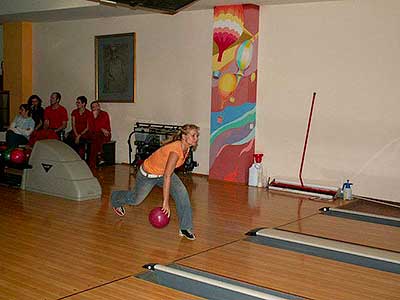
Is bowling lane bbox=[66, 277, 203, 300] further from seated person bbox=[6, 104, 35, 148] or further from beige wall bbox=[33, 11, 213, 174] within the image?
seated person bbox=[6, 104, 35, 148]

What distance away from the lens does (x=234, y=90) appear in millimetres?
7086

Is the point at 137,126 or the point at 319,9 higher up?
the point at 319,9

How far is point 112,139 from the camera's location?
8.91 metres

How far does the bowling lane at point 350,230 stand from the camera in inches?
175

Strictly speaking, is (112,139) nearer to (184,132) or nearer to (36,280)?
(184,132)

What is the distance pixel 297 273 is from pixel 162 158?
4.64 feet

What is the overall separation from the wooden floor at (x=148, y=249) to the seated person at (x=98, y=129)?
2.26 m

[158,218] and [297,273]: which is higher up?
[158,218]

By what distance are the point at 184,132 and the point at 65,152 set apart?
2.22m

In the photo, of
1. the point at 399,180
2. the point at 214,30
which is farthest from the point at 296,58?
the point at 399,180

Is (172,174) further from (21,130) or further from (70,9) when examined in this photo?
(70,9)

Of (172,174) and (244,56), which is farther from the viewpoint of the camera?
(244,56)

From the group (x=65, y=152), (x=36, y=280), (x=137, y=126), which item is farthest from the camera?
(x=137, y=126)

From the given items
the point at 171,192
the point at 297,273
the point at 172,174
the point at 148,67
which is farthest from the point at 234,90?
the point at 297,273
